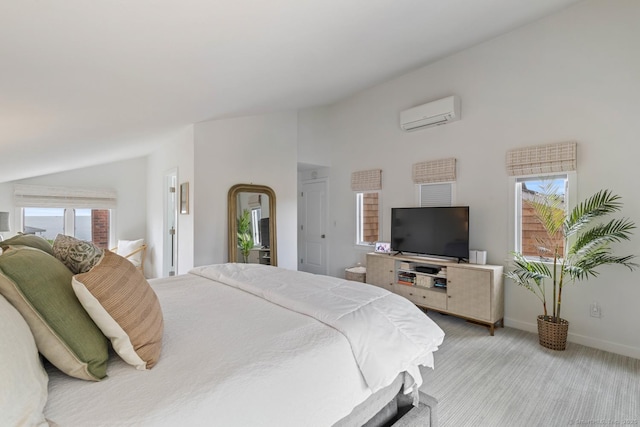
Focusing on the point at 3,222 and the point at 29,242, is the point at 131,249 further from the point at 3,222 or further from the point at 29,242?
the point at 29,242

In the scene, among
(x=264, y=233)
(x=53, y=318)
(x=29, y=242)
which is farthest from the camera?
(x=264, y=233)

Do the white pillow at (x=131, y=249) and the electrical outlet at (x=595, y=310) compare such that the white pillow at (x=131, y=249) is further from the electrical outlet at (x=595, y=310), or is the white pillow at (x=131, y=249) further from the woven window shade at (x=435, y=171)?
the electrical outlet at (x=595, y=310)

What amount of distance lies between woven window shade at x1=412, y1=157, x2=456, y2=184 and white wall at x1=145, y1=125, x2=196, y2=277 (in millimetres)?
3098

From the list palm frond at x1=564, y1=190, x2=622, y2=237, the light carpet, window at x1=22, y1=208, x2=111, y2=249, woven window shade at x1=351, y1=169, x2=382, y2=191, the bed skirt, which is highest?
woven window shade at x1=351, y1=169, x2=382, y2=191

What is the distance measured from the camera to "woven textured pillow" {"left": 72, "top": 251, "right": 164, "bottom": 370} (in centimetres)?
97

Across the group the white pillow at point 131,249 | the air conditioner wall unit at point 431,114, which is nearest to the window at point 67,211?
the white pillow at point 131,249

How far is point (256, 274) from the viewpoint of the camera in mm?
2170

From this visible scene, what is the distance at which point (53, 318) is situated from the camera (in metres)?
0.90

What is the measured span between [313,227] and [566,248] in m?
4.04

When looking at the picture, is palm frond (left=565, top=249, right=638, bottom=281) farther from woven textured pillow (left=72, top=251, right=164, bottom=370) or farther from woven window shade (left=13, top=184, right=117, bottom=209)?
woven window shade (left=13, top=184, right=117, bottom=209)

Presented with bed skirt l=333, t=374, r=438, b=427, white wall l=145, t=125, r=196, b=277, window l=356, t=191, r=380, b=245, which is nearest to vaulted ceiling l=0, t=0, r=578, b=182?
white wall l=145, t=125, r=196, b=277

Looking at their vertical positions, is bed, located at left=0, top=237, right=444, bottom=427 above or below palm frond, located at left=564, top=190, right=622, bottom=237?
below

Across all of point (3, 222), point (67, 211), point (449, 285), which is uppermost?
point (67, 211)

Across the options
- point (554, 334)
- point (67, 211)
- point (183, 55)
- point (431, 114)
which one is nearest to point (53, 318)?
point (183, 55)
